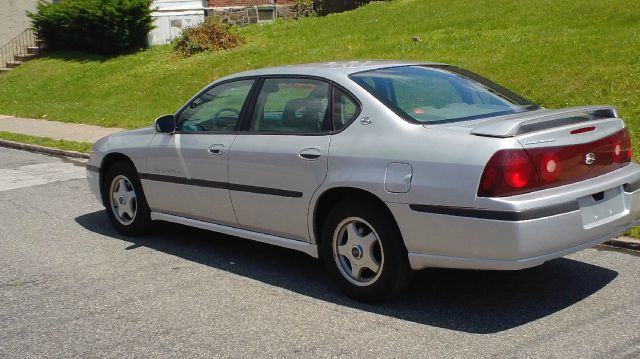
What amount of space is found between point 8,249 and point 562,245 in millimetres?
4831

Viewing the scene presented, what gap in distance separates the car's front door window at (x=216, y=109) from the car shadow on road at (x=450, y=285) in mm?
1095

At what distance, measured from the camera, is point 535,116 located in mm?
4914

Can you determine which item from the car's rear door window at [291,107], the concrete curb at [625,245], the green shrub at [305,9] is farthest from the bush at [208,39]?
the concrete curb at [625,245]

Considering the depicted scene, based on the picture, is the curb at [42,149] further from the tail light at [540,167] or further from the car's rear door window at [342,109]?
the tail light at [540,167]

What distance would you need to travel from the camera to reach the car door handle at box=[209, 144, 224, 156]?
609 centimetres

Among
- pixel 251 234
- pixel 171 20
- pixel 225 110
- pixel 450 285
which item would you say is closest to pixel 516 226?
pixel 450 285

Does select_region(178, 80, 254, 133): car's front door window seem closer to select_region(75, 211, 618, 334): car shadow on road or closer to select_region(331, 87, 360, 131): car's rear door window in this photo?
select_region(331, 87, 360, 131): car's rear door window

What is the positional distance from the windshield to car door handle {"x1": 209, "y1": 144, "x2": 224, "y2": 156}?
3.96ft

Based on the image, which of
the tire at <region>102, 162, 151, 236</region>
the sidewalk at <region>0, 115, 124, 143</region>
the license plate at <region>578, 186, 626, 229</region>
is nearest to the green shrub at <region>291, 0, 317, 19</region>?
the sidewalk at <region>0, 115, 124, 143</region>

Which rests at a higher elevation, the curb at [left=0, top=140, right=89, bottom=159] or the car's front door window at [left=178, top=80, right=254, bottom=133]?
the car's front door window at [left=178, top=80, right=254, bottom=133]

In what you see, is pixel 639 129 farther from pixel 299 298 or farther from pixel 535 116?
pixel 299 298

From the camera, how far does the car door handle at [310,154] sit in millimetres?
5375

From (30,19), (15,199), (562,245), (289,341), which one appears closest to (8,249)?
(15,199)

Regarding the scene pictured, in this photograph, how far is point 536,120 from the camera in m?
4.75
